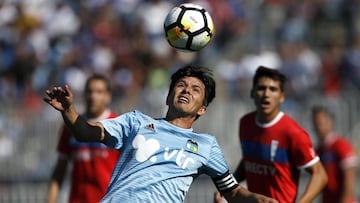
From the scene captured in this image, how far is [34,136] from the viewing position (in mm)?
16953

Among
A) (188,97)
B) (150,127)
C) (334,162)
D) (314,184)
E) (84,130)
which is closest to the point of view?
(84,130)

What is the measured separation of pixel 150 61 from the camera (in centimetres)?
1842

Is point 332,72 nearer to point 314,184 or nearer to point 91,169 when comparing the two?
point 91,169

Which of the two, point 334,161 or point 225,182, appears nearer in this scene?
point 225,182

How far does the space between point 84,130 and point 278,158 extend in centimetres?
274

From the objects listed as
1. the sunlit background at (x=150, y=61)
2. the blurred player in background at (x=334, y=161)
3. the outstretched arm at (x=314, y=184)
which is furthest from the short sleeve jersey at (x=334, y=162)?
the sunlit background at (x=150, y=61)

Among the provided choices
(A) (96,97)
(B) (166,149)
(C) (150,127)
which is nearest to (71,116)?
(C) (150,127)

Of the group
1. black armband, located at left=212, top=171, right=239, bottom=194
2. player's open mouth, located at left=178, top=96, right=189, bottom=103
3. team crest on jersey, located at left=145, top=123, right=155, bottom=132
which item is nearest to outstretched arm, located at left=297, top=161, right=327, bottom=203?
black armband, located at left=212, top=171, right=239, bottom=194

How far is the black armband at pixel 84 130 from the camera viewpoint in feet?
23.3

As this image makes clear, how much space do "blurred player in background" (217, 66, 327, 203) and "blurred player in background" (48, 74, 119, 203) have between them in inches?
62.4

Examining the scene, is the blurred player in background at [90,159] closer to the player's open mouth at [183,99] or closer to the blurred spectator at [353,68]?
the player's open mouth at [183,99]

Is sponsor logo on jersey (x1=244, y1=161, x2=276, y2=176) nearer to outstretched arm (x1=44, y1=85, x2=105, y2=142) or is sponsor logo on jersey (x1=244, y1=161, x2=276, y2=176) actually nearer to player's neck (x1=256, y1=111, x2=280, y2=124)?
player's neck (x1=256, y1=111, x2=280, y2=124)

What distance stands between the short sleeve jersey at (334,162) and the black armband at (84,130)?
17.7ft

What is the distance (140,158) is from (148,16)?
11834 mm
